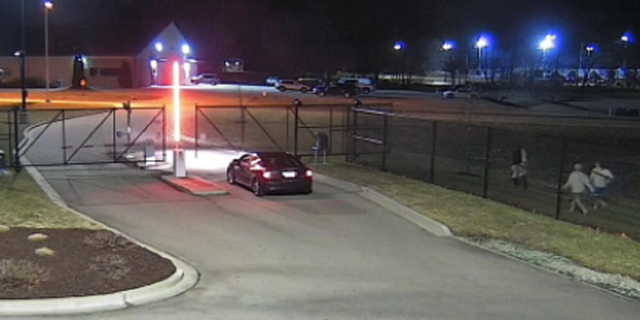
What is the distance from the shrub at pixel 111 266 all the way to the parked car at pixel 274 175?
27.5 feet

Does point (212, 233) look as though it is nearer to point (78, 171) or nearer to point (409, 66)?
point (78, 171)

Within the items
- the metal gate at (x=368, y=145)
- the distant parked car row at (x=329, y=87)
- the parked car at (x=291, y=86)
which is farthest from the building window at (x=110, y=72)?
the metal gate at (x=368, y=145)

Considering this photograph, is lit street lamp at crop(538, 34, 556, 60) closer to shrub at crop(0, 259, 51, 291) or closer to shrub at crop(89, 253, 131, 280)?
shrub at crop(89, 253, 131, 280)

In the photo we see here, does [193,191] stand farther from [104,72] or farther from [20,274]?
[104,72]

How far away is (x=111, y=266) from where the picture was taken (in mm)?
11094

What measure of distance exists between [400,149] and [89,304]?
24.8m

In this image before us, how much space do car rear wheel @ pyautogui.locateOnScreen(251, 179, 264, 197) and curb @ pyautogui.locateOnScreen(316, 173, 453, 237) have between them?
9.07ft

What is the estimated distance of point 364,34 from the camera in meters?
118

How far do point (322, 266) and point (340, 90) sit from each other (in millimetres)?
61515

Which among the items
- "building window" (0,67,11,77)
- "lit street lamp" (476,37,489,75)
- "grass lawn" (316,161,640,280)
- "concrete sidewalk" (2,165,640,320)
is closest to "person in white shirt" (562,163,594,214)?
"grass lawn" (316,161,640,280)

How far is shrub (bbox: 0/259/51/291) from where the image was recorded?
9805 millimetres

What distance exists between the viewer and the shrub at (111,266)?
10.6 m

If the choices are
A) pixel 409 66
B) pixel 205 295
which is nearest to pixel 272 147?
pixel 205 295

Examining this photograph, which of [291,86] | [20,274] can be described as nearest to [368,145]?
[20,274]
